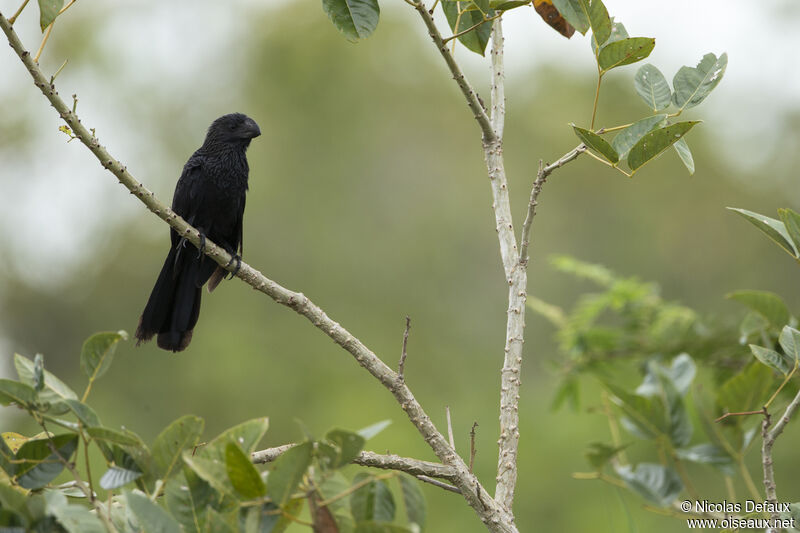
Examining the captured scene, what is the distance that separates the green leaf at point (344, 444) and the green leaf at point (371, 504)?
7 cm

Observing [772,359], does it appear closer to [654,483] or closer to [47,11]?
[654,483]

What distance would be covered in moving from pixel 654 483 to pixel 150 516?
1.66m

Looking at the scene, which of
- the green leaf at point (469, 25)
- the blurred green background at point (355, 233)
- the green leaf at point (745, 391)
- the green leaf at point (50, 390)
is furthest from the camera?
the blurred green background at point (355, 233)

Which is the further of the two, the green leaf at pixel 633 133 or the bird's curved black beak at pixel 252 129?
the bird's curved black beak at pixel 252 129

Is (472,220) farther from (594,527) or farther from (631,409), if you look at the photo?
(631,409)

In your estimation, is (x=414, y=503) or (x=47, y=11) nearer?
(x=414, y=503)

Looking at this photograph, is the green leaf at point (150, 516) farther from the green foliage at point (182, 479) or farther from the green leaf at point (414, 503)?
the green leaf at point (414, 503)

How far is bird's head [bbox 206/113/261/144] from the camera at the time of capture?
356 centimetres

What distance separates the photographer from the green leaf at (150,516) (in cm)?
111

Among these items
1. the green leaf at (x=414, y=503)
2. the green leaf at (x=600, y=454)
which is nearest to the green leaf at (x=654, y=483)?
the green leaf at (x=600, y=454)

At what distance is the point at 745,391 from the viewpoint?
2.15m

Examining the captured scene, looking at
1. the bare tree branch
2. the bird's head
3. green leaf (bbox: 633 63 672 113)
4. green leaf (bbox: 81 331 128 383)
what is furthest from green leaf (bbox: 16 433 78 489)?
the bird's head

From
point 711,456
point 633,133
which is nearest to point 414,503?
point 633,133

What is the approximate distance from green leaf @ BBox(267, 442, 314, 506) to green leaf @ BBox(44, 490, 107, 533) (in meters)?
0.27
